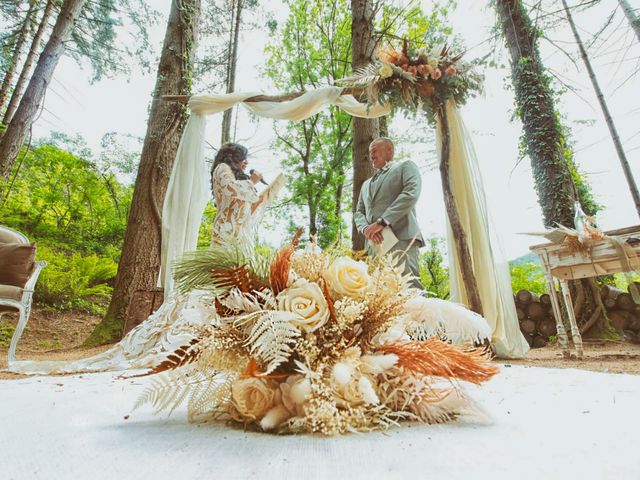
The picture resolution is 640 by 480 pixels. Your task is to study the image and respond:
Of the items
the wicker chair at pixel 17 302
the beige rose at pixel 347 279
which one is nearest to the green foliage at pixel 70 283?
the wicker chair at pixel 17 302

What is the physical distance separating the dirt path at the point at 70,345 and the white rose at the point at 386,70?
2.66 meters

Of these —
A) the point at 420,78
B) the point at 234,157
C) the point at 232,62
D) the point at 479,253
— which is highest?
the point at 232,62

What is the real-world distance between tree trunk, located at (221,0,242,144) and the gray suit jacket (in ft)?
20.0

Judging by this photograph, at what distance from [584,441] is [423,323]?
40cm

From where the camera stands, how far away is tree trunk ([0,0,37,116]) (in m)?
7.48

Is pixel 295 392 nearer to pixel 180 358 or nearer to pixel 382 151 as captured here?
pixel 180 358

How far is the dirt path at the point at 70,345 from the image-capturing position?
346 centimetres

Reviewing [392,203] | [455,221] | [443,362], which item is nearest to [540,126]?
[455,221]

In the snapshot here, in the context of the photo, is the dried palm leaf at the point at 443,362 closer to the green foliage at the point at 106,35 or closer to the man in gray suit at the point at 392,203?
the man in gray suit at the point at 392,203

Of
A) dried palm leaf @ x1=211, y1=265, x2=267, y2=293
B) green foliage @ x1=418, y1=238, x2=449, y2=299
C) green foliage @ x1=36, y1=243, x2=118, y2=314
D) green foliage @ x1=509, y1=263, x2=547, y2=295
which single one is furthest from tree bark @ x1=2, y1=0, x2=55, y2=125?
green foliage @ x1=509, y1=263, x2=547, y2=295

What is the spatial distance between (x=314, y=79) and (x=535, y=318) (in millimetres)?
10467

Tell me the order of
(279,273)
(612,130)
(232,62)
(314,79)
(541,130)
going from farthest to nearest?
1. (314,79)
2. (232,62)
3. (612,130)
4. (541,130)
5. (279,273)

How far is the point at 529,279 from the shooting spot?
705 cm

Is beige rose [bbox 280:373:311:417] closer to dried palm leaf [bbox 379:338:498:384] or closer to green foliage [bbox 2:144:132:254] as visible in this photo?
dried palm leaf [bbox 379:338:498:384]
